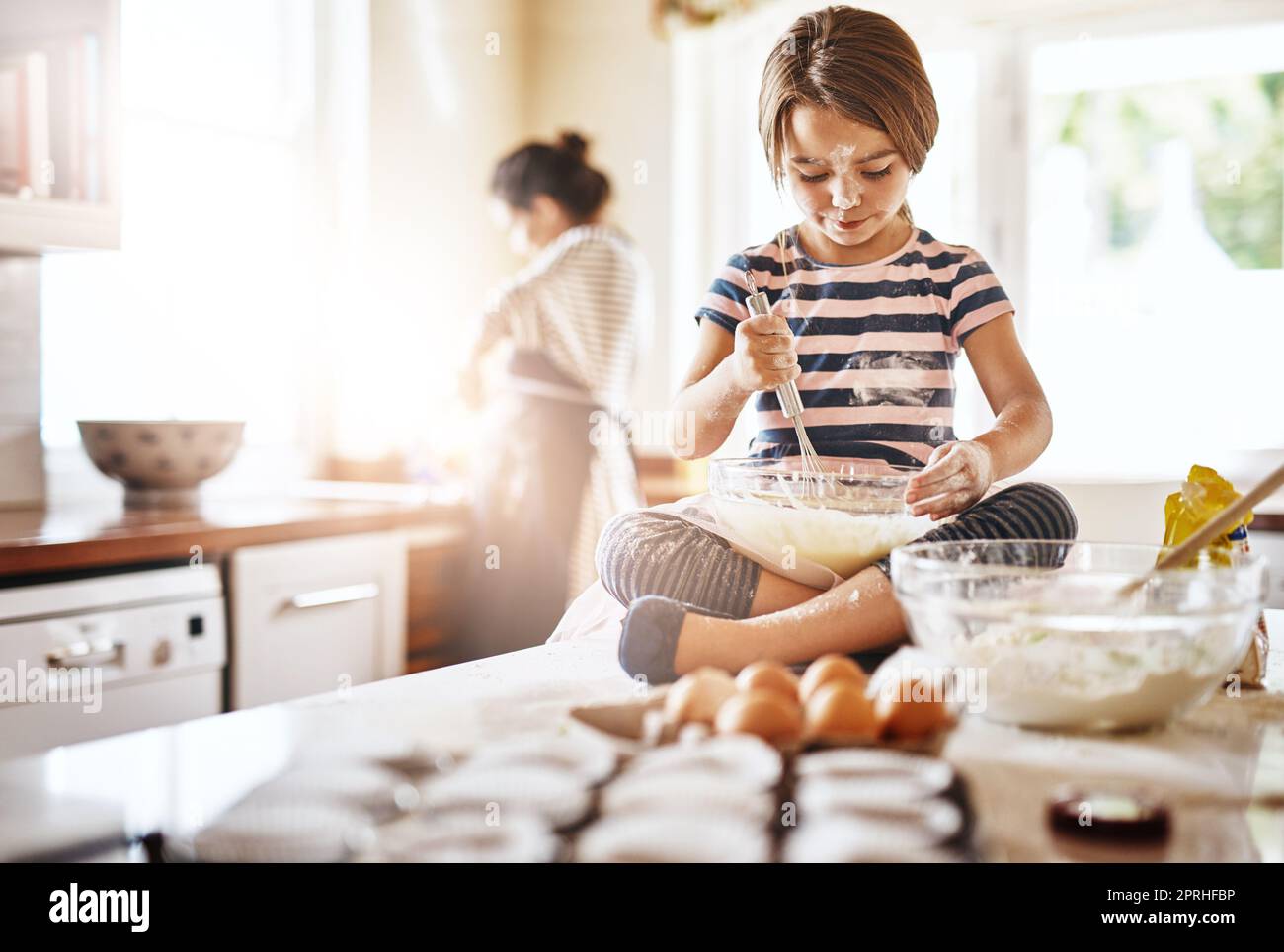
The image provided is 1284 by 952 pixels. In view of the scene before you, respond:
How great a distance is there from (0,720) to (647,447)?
6.83 feet

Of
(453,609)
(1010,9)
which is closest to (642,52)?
(1010,9)

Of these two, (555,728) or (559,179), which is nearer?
(555,728)

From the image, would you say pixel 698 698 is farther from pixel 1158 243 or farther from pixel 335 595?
pixel 1158 243

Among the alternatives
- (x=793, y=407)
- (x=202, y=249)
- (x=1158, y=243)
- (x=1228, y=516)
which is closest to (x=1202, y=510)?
(x=1228, y=516)

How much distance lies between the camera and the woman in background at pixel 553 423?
2.40 m

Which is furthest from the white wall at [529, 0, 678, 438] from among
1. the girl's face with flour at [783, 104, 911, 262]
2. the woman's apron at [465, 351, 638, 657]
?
the girl's face with flour at [783, 104, 911, 262]

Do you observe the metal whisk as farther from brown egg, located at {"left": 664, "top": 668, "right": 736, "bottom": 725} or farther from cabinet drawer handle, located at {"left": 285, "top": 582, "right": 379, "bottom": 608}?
cabinet drawer handle, located at {"left": 285, "top": 582, "right": 379, "bottom": 608}

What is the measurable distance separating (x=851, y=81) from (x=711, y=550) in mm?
541

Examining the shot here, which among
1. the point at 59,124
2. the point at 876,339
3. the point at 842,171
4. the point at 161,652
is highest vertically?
the point at 59,124

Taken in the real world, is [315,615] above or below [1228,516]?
below

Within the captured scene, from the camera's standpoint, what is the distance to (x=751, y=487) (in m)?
1.07

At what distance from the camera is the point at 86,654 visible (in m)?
1.59

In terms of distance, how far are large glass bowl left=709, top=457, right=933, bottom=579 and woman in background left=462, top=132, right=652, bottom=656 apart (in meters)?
1.35

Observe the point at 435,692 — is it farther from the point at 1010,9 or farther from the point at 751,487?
the point at 1010,9
